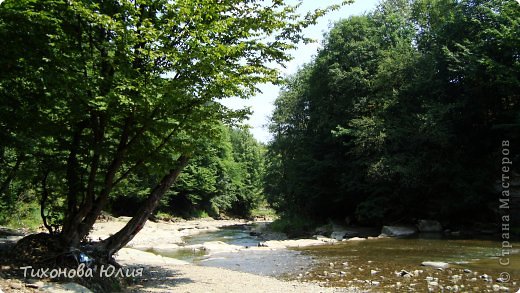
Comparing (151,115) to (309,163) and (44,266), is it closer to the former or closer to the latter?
(44,266)

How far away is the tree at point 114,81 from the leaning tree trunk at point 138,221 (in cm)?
3

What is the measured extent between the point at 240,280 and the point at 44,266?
5.09m

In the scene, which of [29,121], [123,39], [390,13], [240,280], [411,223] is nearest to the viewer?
[123,39]

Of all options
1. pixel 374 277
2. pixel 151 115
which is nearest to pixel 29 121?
pixel 151 115

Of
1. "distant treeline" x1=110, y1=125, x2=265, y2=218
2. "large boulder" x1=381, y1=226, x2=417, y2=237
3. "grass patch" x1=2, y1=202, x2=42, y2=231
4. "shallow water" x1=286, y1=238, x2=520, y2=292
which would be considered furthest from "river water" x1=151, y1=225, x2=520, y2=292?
"distant treeline" x1=110, y1=125, x2=265, y2=218

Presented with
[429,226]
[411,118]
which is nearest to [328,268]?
[429,226]

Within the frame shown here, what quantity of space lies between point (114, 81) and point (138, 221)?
4.33 m

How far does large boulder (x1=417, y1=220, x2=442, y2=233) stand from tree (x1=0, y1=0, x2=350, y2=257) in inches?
786

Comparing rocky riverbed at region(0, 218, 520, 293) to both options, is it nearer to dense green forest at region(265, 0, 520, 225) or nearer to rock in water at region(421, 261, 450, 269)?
rock in water at region(421, 261, 450, 269)

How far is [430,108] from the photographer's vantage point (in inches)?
992

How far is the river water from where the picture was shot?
10922 millimetres

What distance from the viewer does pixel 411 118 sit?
26.4 m

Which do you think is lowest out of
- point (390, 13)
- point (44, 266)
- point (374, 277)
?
point (374, 277)

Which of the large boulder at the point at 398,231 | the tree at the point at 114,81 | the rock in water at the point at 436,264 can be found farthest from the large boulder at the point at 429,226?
the tree at the point at 114,81
